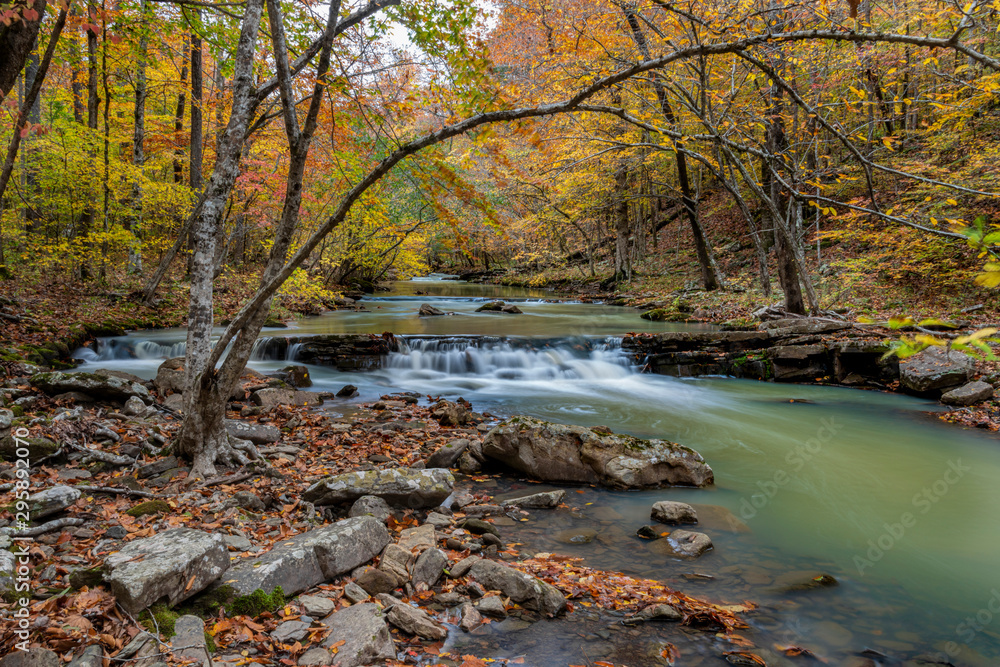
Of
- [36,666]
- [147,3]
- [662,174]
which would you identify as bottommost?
[36,666]

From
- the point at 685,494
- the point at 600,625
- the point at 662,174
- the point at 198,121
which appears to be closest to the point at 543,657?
the point at 600,625

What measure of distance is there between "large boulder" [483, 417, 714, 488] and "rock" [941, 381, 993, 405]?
19.4 ft

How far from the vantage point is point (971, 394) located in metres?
8.12

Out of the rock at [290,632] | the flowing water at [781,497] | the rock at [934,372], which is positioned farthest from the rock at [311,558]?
the rock at [934,372]

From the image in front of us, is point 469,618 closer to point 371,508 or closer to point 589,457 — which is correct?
point 371,508

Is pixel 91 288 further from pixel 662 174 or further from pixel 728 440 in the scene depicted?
pixel 662 174

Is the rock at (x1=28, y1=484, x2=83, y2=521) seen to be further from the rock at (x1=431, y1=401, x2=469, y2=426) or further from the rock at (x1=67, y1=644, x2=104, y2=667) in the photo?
the rock at (x1=431, y1=401, x2=469, y2=426)

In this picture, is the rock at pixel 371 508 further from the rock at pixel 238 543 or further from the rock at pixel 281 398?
the rock at pixel 281 398

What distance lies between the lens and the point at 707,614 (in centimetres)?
328

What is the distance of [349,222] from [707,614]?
18987 mm

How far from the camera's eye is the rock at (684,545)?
4.21 m

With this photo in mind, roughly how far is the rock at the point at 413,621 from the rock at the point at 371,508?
1.30 m

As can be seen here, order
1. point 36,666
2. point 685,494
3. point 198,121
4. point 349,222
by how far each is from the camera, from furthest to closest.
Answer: point 349,222
point 198,121
point 685,494
point 36,666

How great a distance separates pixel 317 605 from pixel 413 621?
616 millimetres
